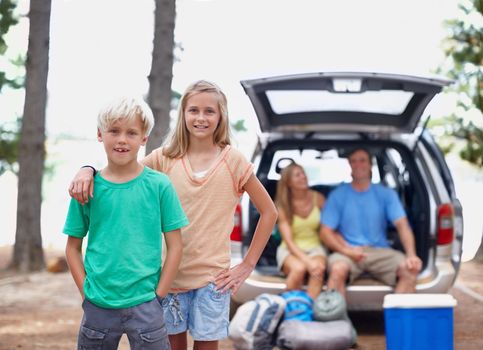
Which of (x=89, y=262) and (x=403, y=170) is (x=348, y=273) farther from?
(x=89, y=262)

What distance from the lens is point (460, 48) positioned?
42.4 feet

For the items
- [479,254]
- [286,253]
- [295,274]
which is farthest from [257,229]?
[479,254]

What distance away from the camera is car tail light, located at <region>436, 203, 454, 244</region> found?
20.5 ft

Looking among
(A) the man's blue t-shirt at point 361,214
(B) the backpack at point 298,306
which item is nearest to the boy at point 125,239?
(B) the backpack at point 298,306

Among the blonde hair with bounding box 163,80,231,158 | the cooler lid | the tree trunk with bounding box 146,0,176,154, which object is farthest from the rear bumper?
the tree trunk with bounding box 146,0,176,154

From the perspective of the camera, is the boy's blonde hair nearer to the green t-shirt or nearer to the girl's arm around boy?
the green t-shirt

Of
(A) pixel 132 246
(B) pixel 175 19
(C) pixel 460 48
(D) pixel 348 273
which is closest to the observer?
(A) pixel 132 246

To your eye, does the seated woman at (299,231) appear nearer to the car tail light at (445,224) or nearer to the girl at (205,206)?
the car tail light at (445,224)

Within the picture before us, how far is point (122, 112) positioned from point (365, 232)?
13.2 ft

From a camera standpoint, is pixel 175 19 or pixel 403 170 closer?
pixel 403 170

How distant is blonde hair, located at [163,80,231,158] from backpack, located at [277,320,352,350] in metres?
2.68

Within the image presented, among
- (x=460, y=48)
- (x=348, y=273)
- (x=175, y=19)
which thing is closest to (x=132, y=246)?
(x=348, y=273)

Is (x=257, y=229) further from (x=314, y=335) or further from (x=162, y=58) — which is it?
(x=162, y=58)

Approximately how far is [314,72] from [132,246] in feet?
10.0
